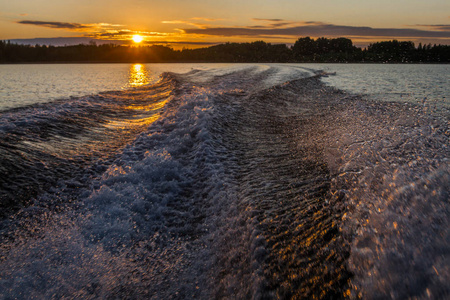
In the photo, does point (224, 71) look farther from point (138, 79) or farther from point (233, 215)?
point (233, 215)

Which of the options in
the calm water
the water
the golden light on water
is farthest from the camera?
the golden light on water

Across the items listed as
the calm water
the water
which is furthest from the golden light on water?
the water

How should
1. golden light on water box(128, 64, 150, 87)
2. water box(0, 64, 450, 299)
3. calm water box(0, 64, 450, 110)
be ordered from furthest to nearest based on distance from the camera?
golden light on water box(128, 64, 150, 87), calm water box(0, 64, 450, 110), water box(0, 64, 450, 299)

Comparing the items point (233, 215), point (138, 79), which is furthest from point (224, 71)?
point (233, 215)

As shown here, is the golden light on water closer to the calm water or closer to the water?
the calm water

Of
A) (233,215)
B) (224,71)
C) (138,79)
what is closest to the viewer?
(233,215)

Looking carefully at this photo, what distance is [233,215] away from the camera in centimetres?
321

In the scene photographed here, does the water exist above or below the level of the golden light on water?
below

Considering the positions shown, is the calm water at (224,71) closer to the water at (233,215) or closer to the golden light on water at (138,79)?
the golden light on water at (138,79)

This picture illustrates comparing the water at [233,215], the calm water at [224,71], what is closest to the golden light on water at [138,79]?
the calm water at [224,71]

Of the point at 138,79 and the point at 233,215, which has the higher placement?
the point at 138,79

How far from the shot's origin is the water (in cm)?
211

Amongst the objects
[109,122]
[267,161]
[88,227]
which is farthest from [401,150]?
[109,122]

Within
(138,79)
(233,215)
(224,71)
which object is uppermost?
(224,71)
